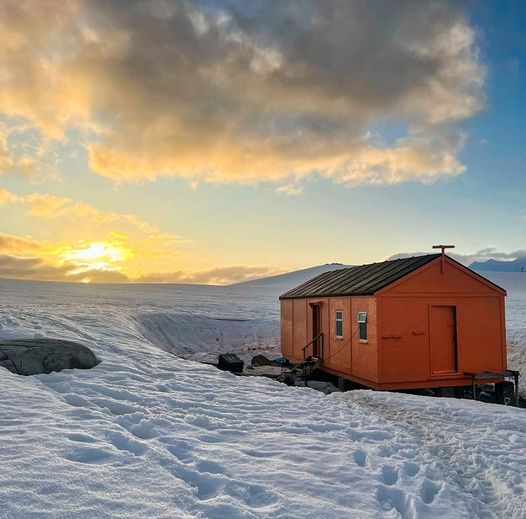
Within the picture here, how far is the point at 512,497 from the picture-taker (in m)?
6.21

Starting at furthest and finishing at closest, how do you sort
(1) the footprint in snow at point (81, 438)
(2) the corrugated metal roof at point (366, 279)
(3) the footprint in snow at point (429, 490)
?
(2) the corrugated metal roof at point (366, 279) → (3) the footprint in snow at point (429, 490) → (1) the footprint in snow at point (81, 438)

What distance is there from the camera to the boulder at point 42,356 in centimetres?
975

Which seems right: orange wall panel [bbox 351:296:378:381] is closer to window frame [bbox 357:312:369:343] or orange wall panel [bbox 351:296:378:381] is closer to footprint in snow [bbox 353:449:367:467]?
window frame [bbox 357:312:369:343]

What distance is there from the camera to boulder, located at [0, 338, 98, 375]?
32.0ft

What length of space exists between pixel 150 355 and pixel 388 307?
8.59m

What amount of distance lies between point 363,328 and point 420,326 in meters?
2.11

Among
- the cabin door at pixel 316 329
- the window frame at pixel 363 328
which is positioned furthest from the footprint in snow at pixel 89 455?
the cabin door at pixel 316 329

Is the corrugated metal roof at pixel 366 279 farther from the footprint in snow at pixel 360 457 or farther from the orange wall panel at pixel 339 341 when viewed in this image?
the footprint in snow at pixel 360 457

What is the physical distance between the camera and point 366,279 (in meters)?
18.8

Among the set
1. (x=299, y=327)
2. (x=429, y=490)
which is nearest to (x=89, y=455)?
(x=429, y=490)

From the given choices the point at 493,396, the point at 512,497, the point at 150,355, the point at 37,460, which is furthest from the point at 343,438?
the point at 493,396

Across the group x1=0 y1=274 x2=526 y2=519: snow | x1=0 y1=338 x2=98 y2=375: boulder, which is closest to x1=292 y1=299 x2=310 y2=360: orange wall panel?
x1=0 y1=274 x2=526 y2=519: snow

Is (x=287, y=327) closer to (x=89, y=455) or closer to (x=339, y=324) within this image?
(x=339, y=324)

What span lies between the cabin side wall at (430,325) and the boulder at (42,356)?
33.6 ft
